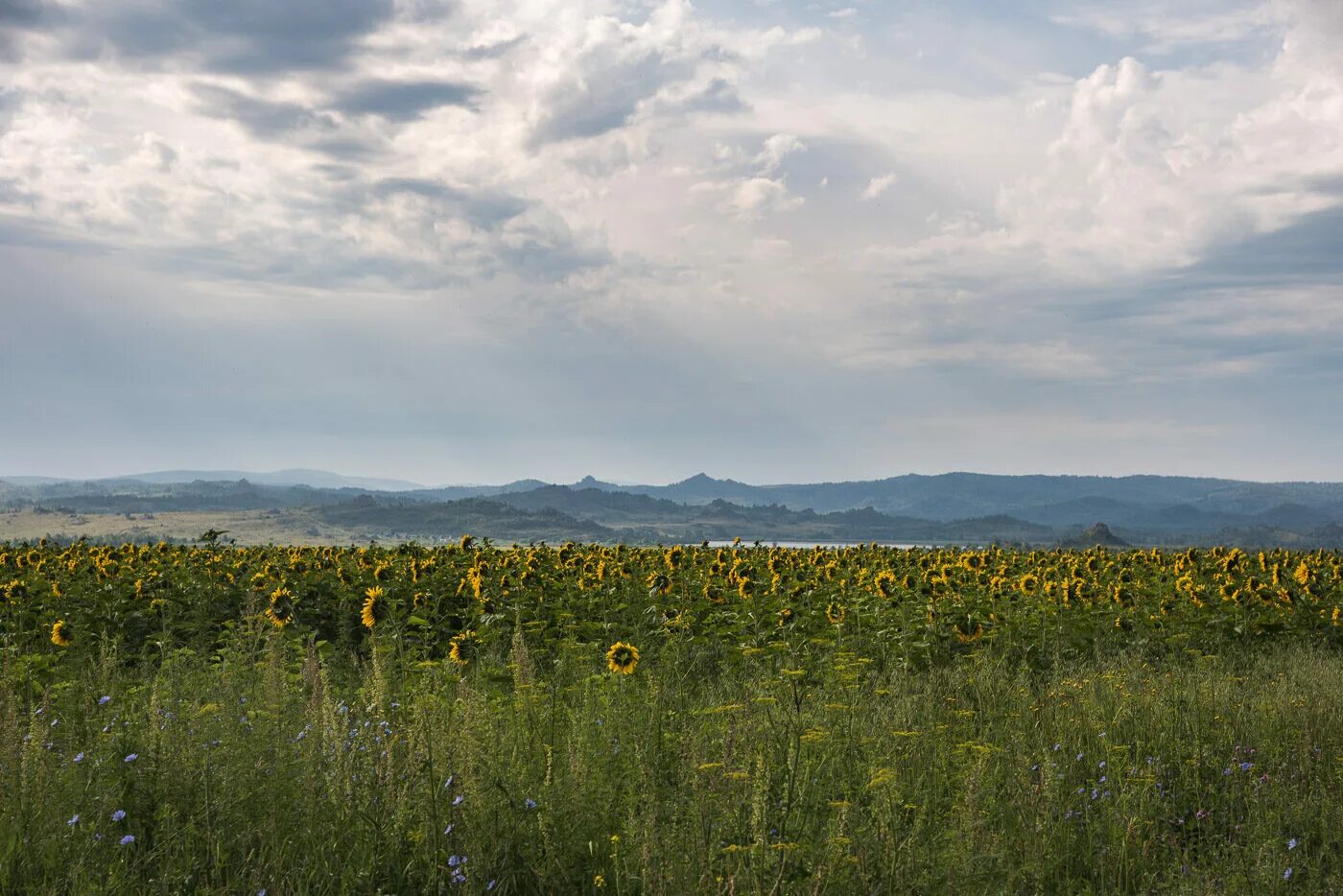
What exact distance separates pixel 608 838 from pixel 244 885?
176cm

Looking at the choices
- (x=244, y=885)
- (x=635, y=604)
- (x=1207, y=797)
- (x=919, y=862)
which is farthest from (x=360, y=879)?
(x=635, y=604)

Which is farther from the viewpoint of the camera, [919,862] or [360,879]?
[919,862]

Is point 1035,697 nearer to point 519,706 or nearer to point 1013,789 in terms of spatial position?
point 1013,789

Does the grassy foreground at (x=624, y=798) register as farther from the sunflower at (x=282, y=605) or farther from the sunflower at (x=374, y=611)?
the sunflower at (x=282, y=605)

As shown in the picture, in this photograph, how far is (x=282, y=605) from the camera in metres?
12.7

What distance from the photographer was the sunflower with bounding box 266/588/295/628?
11.7m

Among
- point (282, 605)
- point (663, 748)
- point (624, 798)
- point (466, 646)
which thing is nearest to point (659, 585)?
point (466, 646)

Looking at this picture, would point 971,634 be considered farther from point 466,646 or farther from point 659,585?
point 466,646

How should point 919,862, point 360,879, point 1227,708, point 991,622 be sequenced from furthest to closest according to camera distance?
1. point 991,622
2. point 1227,708
3. point 919,862
4. point 360,879

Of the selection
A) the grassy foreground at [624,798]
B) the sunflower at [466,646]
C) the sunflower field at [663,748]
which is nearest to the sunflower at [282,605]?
the sunflower field at [663,748]

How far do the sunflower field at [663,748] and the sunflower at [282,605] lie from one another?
0.11 m

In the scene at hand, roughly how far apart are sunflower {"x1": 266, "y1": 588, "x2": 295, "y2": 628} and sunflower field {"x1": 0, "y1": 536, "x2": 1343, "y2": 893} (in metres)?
0.11

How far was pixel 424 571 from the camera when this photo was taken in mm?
16031

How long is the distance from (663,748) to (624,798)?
46.5 inches
